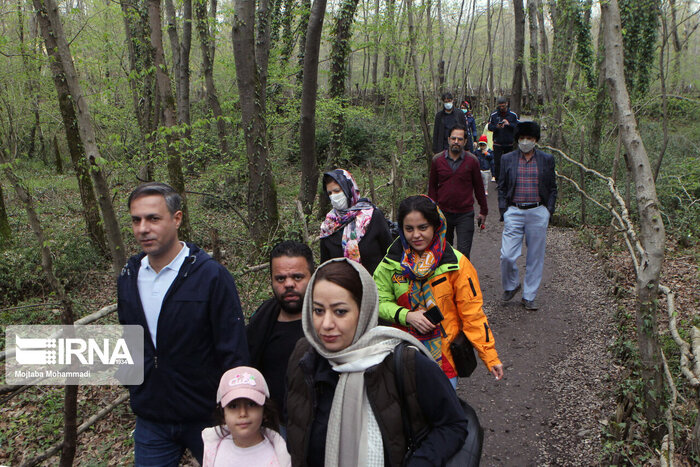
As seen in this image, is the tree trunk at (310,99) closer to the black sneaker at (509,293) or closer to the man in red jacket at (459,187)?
the man in red jacket at (459,187)

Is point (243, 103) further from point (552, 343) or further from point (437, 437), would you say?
point (437, 437)

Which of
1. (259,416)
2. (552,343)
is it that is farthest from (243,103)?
(259,416)

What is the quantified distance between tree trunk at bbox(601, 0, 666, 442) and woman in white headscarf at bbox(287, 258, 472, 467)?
2376 mm

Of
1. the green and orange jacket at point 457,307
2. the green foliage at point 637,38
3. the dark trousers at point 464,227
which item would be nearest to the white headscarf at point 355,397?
the green and orange jacket at point 457,307

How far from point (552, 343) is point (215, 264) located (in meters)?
4.54

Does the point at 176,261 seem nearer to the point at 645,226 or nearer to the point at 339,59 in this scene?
the point at 645,226

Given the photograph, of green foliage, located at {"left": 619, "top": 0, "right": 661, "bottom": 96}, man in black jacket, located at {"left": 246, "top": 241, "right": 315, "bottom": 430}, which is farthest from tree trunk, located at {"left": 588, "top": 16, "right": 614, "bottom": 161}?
man in black jacket, located at {"left": 246, "top": 241, "right": 315, "bottom": 430}

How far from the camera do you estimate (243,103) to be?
7977mm

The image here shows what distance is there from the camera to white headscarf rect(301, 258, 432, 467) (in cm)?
182

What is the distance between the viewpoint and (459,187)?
6387 mm

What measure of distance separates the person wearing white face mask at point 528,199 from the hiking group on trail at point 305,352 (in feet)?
11.2

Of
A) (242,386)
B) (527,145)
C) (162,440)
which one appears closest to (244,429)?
(242,386)

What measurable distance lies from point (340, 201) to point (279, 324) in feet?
6.27

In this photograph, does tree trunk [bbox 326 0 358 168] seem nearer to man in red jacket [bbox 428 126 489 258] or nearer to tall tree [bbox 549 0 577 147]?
tall tree [bbox 549 0 577 147]
